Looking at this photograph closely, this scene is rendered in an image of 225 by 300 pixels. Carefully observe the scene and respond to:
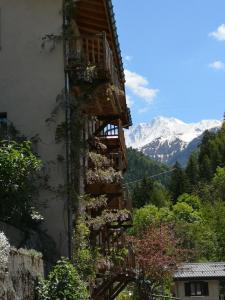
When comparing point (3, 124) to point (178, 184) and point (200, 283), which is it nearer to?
point (200, 283)

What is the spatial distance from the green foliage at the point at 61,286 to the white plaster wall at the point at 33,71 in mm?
4438

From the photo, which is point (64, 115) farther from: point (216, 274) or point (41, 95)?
point (216, 274)

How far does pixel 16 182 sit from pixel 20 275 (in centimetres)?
380

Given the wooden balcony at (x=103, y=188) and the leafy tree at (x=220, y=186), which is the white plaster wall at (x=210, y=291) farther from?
the leafy tree at (x=220, y=186)

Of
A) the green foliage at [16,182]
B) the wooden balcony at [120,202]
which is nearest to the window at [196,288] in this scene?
the wooden balcony at [120,202]

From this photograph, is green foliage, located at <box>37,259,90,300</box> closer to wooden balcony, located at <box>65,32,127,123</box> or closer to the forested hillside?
wooden balcony, located at <box>65,32,127,123</box>

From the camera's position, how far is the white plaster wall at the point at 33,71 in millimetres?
18812

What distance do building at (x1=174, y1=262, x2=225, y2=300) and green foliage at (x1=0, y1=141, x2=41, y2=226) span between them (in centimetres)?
4556

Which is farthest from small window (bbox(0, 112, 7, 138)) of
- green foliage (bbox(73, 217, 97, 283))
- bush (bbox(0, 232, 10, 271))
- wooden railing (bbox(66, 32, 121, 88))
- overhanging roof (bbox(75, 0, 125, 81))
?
bush (bbox(0, 232, 10, 271))

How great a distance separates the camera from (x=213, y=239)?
8712 cm

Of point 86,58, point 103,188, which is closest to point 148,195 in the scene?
point 103,188

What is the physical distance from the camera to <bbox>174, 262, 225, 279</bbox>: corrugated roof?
6116cm

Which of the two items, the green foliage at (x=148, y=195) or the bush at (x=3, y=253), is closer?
the bush at (x=3, y=253)

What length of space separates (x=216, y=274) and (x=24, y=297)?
5093 cm
